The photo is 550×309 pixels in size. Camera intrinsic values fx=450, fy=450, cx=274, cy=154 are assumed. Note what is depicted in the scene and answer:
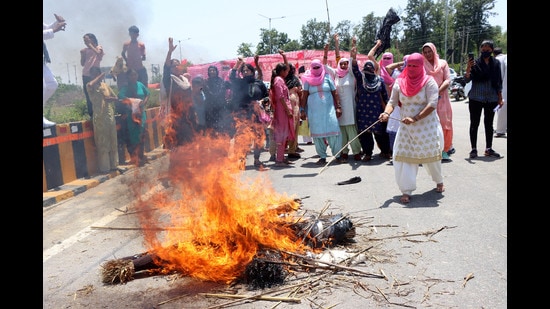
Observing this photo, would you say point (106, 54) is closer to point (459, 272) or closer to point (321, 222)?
point (321, 222)

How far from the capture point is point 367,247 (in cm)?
430

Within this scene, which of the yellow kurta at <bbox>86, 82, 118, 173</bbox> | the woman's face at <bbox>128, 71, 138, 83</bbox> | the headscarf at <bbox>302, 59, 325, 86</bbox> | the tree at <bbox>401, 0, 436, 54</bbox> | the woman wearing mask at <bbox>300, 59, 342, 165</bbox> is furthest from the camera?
the tree at <bbox>401, 0, 436, 54</bbox>

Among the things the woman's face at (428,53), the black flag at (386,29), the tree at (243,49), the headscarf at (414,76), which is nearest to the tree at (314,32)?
the tree at (243,49)

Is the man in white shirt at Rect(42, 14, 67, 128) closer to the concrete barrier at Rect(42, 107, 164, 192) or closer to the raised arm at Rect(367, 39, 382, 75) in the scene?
the concrete barrier at Rect(42, 107, 164, 192)

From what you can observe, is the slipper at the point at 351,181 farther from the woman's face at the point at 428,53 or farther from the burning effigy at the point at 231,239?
the woman's face at the point at 428,53

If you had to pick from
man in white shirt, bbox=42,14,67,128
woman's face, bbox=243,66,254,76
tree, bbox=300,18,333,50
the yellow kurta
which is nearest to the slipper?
woman's face, bbox=243,66,254,76

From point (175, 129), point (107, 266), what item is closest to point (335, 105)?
point (175, 129)

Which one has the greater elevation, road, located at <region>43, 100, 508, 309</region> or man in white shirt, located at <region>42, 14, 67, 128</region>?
man in white shirt, located at <region>42, 14, 67, 128</region>

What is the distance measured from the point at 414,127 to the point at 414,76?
0.66 metres

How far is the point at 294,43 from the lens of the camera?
107 ft

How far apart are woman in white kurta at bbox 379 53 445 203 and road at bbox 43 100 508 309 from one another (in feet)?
1.24

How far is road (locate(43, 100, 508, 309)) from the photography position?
3.42 metres

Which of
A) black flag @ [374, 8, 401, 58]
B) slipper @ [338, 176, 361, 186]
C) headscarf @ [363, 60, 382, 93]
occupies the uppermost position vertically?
black flag @ [374, 8, 401, 58]

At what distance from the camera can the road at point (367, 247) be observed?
342 centimetres
